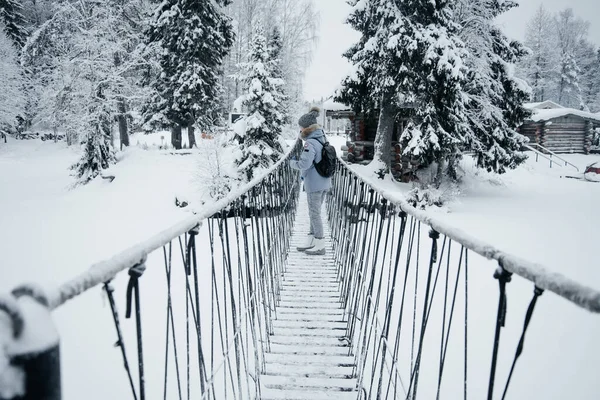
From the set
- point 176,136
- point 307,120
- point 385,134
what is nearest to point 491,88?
point 385,134

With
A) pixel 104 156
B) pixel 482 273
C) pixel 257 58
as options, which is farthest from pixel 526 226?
pixel 104 156

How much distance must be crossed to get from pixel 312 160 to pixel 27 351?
4128 mm

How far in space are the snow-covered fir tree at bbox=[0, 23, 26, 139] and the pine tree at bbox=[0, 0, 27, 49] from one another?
2592mm

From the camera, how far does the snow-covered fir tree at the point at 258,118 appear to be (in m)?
11.2

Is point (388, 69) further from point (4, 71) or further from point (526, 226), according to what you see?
point (4, 71)

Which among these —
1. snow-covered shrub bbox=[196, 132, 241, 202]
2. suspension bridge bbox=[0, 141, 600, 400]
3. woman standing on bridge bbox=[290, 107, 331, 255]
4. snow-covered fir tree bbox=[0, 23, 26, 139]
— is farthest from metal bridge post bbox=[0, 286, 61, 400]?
snow-covered fir tree bbox=[0, 23, 26, 139]

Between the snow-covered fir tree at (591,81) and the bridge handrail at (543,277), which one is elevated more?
the snow-covered fir tree at (591,81)

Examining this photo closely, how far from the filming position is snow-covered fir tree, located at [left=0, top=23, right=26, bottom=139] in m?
22.3

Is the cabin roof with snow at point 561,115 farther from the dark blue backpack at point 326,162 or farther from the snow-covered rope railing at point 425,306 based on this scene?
the dark blue backpack at point 326,162

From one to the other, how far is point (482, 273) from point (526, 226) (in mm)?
4182

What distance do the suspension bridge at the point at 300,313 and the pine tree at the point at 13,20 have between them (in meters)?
31.9

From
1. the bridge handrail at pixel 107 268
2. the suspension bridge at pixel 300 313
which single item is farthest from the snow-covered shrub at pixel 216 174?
the bridge handrail at pixel 107 268

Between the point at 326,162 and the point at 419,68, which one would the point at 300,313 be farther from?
the point at 419,68

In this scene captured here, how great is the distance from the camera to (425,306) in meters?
1.44
